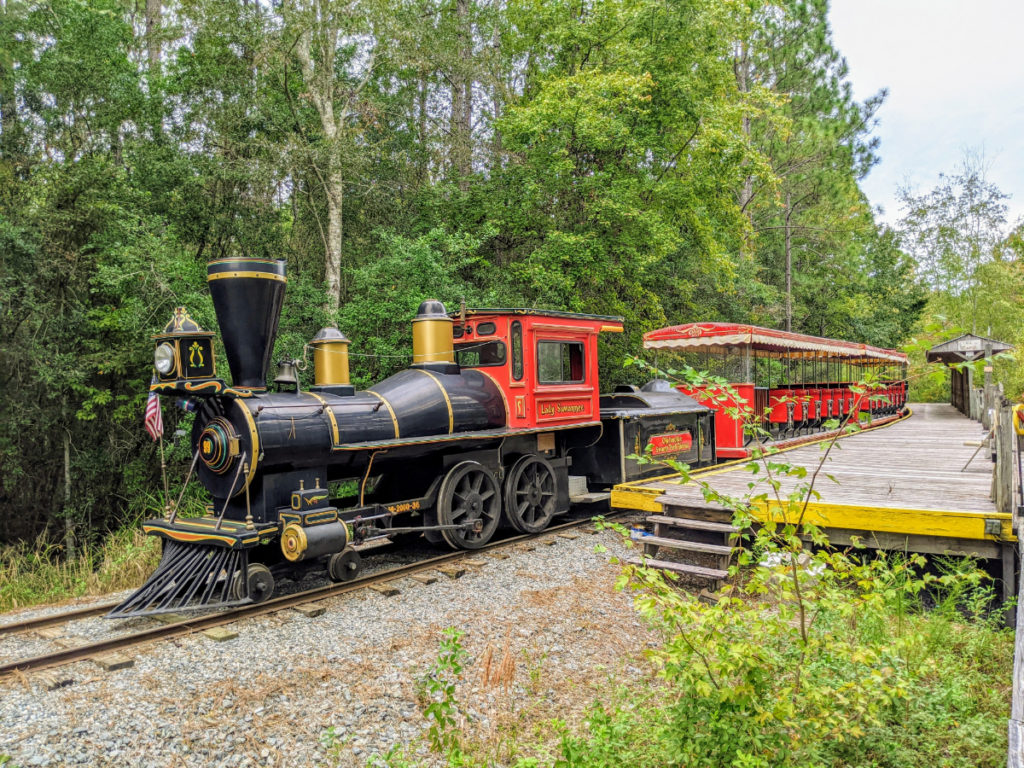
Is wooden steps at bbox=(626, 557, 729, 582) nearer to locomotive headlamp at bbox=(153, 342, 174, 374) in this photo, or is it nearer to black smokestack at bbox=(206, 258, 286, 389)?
black smokestack at bbox=(206, 258, 286, 389)

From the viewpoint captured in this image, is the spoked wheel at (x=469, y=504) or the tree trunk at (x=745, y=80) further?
the tree trunk at (x=745, y=80)

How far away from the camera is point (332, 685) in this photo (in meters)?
4.04

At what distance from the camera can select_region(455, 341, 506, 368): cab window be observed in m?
7.86

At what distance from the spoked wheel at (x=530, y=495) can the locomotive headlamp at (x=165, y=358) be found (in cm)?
386

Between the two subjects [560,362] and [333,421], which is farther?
[560,362]

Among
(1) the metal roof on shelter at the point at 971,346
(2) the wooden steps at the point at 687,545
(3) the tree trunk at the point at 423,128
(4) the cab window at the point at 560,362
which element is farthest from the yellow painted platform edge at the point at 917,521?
(1) the metal roof on shelter at the point at 971,346

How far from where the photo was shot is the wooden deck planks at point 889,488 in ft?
17.6

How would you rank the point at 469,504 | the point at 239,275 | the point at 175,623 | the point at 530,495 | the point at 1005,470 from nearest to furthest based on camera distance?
1. the point at 175,623
2. the point at 1005,470
3. the point at 239,275
4. the point at 469,504
5. the point at 530,495

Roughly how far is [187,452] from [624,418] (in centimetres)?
738

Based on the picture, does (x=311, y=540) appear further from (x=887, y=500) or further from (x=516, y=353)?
(x=887, y=500)

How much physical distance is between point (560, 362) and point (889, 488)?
3.82 meters

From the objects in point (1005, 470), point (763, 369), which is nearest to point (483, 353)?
point (1005, 470)

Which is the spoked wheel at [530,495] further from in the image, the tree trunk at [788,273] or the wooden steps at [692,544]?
the tree trunk at [788,273]

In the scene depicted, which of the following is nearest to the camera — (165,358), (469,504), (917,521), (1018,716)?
(1018,716)
